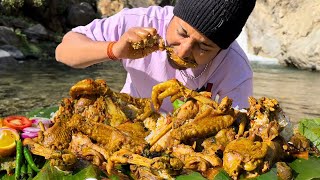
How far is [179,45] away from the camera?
8.31 ft

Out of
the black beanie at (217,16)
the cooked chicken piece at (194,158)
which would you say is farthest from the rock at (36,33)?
the cooked chicken piece at (194,158)

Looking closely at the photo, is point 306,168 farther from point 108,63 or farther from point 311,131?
point 108,63

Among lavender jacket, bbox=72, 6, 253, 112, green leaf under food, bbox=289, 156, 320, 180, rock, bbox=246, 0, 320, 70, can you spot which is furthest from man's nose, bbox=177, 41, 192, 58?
rock, bbox=246, 0, 320, 70

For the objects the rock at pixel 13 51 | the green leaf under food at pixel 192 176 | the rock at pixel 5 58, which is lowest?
the rock at pixel 13 51

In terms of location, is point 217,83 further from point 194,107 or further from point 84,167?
point 84,167

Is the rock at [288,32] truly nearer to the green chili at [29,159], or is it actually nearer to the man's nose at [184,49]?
the man's nose at [184,49]

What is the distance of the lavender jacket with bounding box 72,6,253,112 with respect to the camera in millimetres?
3145

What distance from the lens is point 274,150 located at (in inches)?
74.1

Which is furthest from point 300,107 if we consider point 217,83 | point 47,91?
point 217,83

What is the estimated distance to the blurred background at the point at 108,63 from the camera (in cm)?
1102

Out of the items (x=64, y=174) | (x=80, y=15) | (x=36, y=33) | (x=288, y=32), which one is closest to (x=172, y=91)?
(x=64, y=174)

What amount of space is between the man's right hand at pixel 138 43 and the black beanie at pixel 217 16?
38cm

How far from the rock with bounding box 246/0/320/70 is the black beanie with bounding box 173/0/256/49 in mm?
16994

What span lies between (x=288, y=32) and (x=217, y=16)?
20.6 meters
